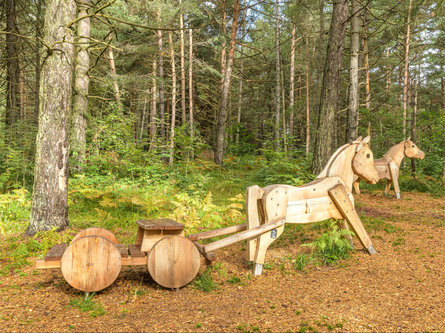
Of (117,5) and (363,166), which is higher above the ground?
(117,5)

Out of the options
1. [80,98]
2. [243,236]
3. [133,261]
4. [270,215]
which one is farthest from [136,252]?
[80,98]

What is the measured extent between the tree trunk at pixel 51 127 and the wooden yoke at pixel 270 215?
11.4 feet

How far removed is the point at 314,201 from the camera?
15.4ft

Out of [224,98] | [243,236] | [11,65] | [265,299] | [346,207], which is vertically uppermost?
[11,65]

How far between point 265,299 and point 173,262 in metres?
1.17

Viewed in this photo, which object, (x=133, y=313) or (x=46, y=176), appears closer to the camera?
(x=133, y=313)

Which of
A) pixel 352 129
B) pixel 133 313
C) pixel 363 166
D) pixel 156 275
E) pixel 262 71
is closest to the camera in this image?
pixel 133 313

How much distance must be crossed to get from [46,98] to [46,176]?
131 centimetres

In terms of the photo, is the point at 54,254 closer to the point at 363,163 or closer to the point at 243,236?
the point at 243,236

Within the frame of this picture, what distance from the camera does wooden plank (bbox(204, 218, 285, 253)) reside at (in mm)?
4051

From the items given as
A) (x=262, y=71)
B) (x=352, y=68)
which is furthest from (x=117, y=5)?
(x=262, y=71)

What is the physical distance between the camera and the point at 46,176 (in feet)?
17.3

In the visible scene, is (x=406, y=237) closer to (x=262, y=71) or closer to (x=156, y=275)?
(x=156, y=275)

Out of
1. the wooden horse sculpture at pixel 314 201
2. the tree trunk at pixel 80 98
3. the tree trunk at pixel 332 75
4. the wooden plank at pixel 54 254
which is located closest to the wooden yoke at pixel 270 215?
the wooden horse sculpture at pixel 314 201
